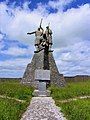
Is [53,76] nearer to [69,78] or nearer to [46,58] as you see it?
[46,58]

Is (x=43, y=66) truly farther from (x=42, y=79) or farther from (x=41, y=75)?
(x=42, y=79)

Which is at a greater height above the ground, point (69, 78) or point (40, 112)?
point (69, 78)

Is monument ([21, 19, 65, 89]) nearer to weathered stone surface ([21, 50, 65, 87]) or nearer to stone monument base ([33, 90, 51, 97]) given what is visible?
weathered stone surface ([21, 50, 65, 87])

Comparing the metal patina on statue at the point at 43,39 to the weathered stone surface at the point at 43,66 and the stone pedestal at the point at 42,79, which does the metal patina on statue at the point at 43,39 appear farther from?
the stone pedestal at the point at 42,79

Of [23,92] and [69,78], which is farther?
[69,78]

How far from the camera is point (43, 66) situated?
114ft

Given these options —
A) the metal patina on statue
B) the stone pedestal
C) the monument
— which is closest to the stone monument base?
the stone pedestal

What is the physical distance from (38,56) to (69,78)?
1696 cm

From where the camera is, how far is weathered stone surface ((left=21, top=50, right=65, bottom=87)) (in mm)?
35594

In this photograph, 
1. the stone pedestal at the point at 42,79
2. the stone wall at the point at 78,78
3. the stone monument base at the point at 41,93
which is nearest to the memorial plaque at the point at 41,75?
the stone pedestal at the point at 42,79

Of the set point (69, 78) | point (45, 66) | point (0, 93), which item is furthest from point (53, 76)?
point (69, 78)

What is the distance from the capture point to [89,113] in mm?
13805

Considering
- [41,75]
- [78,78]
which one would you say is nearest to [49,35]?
[41,75]

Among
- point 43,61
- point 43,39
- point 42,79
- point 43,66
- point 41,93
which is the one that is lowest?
point 41,93
